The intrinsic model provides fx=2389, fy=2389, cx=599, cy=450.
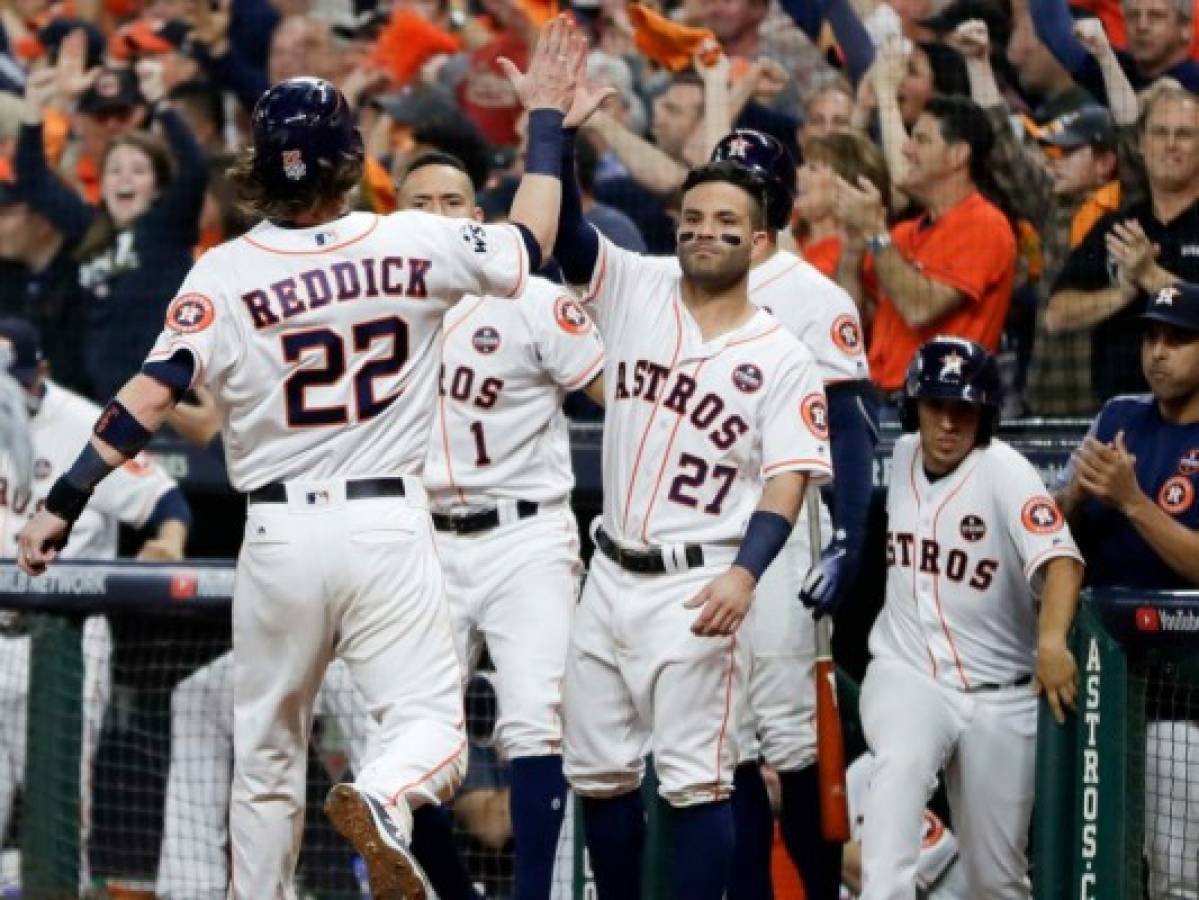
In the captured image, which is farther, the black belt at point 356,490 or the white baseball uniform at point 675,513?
the white baseball uniform at point 675,513

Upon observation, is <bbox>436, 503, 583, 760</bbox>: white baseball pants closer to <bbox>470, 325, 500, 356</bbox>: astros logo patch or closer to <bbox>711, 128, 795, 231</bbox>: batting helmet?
<bbox>470, 325, 500, 356</bbox>: astros logo patch

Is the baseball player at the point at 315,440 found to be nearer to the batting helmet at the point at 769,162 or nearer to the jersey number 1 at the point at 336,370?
the jersey number 1 at the point at 336,370

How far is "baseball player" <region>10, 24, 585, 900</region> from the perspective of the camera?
4801mm

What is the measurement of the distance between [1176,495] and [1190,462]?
9cm

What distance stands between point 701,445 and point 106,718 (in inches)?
115

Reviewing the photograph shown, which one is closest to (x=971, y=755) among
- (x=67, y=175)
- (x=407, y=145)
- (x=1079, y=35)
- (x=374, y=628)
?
(x=374, y=628)

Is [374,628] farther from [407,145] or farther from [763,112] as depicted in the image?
[407,145]

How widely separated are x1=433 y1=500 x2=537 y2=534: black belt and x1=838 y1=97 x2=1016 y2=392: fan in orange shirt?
158 cm

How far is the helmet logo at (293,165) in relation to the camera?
4840 millimetres

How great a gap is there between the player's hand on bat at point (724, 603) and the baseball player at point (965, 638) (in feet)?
3.28

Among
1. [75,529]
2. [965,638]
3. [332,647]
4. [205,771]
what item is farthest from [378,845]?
[75,529]

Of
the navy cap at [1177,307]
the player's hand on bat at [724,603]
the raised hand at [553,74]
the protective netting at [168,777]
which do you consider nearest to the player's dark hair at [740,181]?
the raised hand at [553,74]

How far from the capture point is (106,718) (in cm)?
750

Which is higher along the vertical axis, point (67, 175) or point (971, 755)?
point (67, 175)
